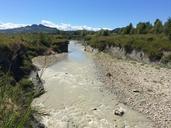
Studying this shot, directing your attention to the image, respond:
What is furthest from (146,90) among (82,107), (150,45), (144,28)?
(144,28)

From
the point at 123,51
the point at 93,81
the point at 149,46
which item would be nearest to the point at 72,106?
the point at 93,81

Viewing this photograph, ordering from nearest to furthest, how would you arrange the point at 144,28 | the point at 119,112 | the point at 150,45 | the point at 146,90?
the point at 119,112 < the point at 146,90 < the point at 150,45 < the point at 144,28

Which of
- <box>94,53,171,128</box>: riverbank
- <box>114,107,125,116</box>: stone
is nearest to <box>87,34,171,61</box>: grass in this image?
<box>94,53,171,128</box>: riverbank

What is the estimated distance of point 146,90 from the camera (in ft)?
98.1

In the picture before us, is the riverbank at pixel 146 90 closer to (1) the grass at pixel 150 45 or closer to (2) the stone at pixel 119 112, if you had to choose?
(2) the stone at pixel 119 112

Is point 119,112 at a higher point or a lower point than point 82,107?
higher

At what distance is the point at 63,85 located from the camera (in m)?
30.5

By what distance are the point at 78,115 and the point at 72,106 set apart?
7.71 ft

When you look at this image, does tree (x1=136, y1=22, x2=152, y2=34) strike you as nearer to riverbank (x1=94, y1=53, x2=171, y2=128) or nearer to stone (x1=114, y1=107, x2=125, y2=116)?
riverbank (x1=94, y1=53, x2=171, y2=128)

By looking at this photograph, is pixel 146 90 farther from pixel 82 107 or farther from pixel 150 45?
pixel 150 45

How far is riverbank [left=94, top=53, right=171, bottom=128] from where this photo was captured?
22.3 metres

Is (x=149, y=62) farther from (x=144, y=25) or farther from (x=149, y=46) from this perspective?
(x=144, y=25)

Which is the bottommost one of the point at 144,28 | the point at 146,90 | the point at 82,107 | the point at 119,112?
the point at 146,90

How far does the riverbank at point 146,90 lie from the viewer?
22.3 metres
